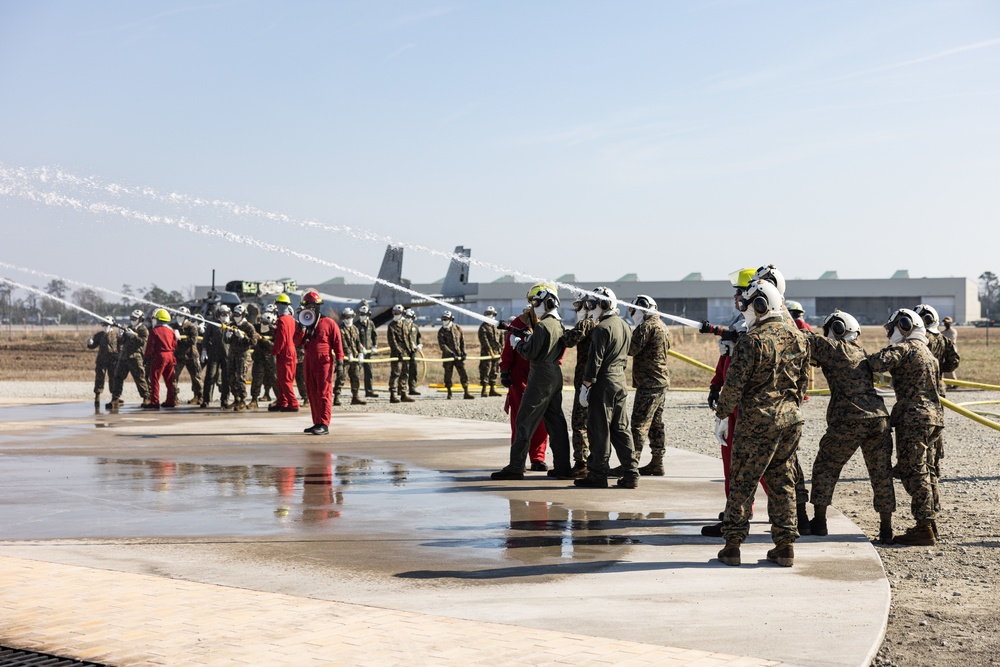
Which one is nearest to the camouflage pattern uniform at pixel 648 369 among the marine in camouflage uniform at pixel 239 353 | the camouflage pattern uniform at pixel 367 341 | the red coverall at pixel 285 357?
the red coverall at pixel 285 357

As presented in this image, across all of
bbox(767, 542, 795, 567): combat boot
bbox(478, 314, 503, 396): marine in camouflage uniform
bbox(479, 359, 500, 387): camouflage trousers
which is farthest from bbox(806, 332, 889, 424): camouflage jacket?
bbox(478, 314, 503, 396): marine in camouflage uniform

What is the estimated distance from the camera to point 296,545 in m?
7.55

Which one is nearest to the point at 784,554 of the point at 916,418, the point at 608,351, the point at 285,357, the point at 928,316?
the point at 916,418

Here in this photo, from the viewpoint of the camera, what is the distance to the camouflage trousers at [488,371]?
25.0m

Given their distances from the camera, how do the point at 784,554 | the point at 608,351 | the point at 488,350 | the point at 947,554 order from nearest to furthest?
the point at 784,554
the point at 947,554
the point at 608,351
the point at 488,350

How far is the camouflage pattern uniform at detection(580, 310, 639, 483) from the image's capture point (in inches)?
401

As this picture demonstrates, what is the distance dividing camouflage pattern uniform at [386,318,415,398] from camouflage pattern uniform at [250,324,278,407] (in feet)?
8.55

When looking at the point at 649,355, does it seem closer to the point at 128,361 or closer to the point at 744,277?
the point at 744,277

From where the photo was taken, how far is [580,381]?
11109 millimetres

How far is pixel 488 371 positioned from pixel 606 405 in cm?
1629

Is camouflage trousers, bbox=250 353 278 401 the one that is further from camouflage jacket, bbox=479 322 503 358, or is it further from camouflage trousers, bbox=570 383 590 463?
camouflage trousers, bbox=570 383 590 463

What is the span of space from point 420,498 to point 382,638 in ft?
15.2

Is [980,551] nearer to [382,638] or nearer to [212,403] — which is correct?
[382,638]

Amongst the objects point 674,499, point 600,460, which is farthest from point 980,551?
point 600,460
